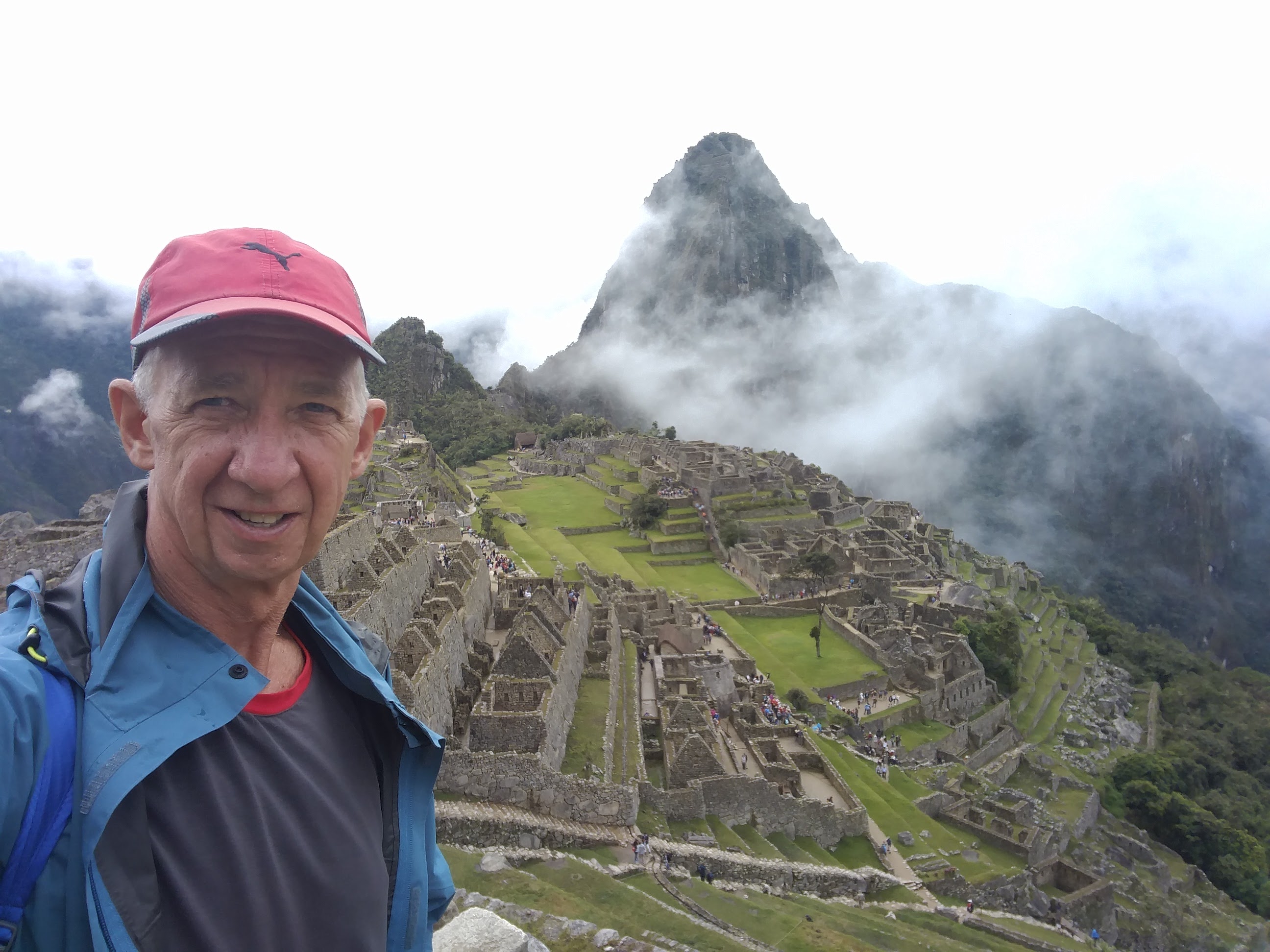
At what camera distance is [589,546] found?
1502 inches

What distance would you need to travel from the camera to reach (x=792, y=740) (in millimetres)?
20391

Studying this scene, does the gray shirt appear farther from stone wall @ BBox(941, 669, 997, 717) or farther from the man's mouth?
stone wall @ BBox(941, 669, 997, 717)

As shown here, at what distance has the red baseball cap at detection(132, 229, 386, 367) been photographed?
1.53 m

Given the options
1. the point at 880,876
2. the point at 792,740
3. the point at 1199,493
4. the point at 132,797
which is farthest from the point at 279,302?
the point at 1199,493

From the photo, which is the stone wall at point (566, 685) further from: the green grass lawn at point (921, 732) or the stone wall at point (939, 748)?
the green grass lawn at point (921, 732)

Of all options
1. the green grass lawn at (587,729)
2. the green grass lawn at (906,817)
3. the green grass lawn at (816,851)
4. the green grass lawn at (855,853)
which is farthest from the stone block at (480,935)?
the green grass lawn at (906,817)

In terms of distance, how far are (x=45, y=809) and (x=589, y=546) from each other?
122ft

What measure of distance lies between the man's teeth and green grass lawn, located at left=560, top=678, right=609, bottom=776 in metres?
11.7

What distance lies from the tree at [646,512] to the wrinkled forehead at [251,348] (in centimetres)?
4077

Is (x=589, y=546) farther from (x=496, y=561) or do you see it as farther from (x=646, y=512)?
(x=496, y=561)

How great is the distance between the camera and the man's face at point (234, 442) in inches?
63.2

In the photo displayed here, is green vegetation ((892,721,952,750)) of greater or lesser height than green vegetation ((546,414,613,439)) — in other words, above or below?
below

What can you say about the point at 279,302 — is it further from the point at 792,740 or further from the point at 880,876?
the point at 792,740

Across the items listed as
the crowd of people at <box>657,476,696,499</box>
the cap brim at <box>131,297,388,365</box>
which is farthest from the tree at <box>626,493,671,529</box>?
the cap brim at <box>131,297,388,365</box>
